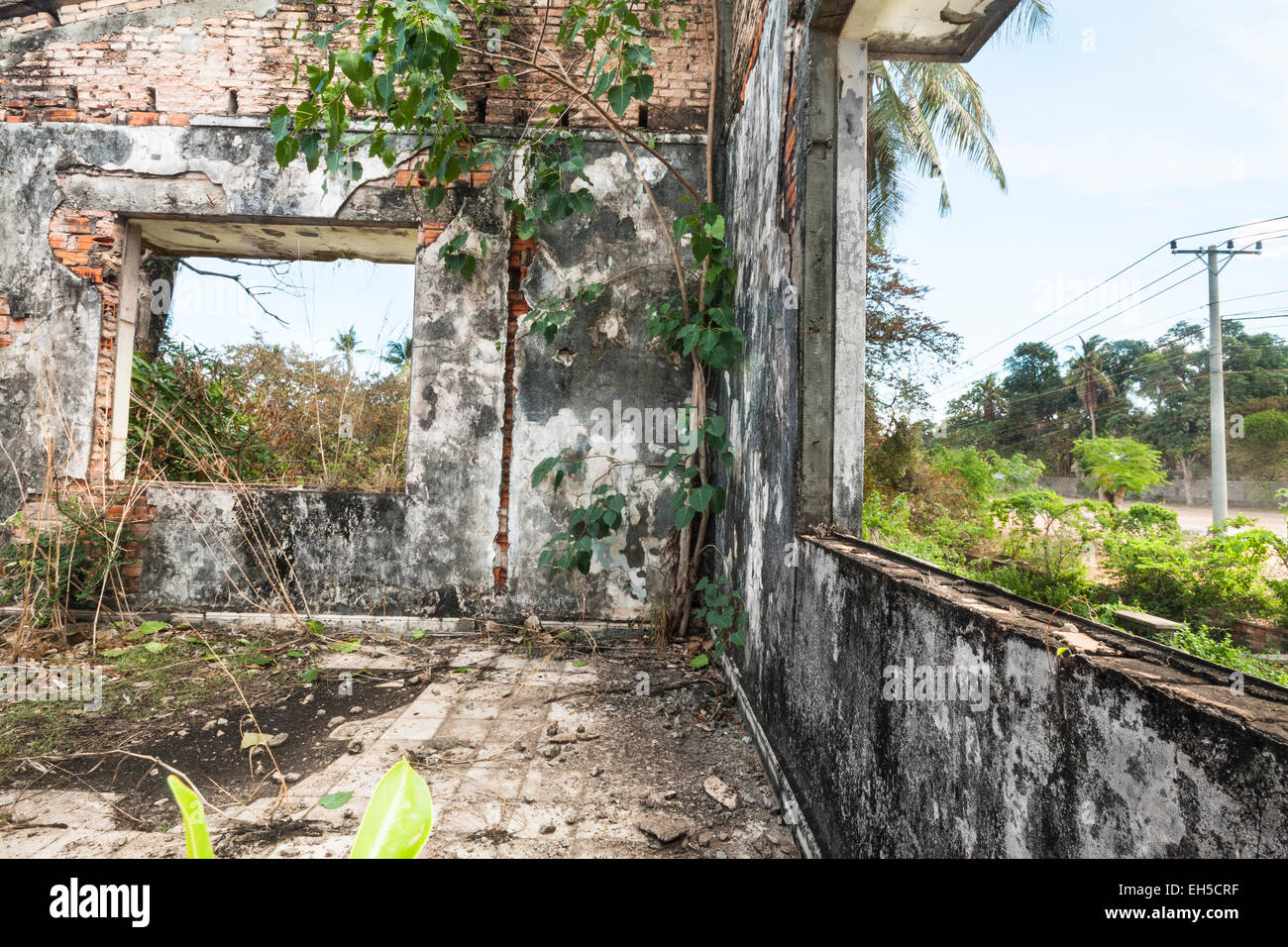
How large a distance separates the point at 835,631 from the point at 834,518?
460 millimetres

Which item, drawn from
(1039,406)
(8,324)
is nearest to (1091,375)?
(1039,406)

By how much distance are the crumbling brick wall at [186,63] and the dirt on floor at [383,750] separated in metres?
3.32

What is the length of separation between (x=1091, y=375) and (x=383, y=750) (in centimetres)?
272

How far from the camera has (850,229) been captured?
7.19 ft

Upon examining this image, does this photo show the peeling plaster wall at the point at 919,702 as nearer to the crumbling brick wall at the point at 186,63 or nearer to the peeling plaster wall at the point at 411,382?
the peeling plaster wall at the point at 411,382

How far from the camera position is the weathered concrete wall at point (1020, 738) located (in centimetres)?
71

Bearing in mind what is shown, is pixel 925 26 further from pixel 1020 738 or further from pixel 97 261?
pixel 97 261

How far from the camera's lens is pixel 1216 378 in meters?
1.42

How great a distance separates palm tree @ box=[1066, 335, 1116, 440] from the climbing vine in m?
1.70

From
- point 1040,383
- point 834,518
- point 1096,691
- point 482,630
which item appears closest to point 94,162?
point 482,630

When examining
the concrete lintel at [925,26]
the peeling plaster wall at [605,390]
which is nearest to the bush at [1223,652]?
the concrete lintel at [925,26]

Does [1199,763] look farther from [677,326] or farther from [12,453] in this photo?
[12,453]

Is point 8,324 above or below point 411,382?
above
